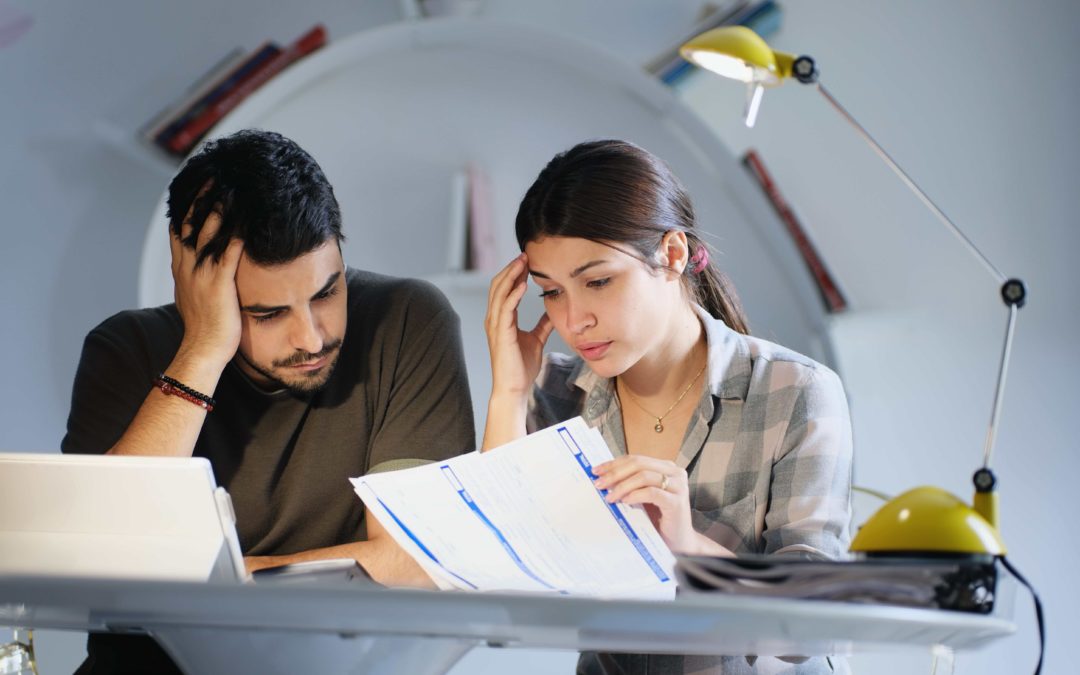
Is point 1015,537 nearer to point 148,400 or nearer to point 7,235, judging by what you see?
point 148,400

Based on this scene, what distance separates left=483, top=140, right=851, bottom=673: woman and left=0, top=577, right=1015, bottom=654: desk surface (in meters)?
0.49

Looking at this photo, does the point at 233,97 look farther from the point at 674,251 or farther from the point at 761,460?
the point at 761,460

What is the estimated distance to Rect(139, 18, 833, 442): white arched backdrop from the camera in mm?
2078

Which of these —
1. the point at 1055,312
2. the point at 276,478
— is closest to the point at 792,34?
the point at 1055,312

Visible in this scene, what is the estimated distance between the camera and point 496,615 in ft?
2.29

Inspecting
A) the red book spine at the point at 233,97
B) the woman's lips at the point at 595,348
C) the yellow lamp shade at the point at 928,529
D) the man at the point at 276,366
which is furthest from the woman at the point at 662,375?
the red book spine at the point at 233,97

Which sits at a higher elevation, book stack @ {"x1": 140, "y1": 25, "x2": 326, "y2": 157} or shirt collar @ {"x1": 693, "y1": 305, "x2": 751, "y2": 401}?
book stack @ {"x1": 140, "y1": 25, "x2": 326, "y2": 157}

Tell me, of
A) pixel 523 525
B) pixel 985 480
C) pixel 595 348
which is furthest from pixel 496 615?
pixel 595 348

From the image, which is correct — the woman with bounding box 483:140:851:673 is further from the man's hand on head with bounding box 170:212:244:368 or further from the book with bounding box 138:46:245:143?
the book with bounding box 138:46:245:143

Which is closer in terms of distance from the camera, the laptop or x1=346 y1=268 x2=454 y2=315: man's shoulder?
the laptop

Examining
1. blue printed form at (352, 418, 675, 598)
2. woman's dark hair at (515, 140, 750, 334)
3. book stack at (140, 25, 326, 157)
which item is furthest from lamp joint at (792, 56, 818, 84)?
book stack at (140, 25, 326, 157)

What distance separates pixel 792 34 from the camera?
236 centimetres

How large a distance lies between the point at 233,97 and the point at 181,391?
4.20 feet

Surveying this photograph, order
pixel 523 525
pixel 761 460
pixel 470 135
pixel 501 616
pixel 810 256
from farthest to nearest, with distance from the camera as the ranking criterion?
pixel 810 256 < pixel 470 135 < pixel 761 460 < pixel 523 525 < pixel 501 616
